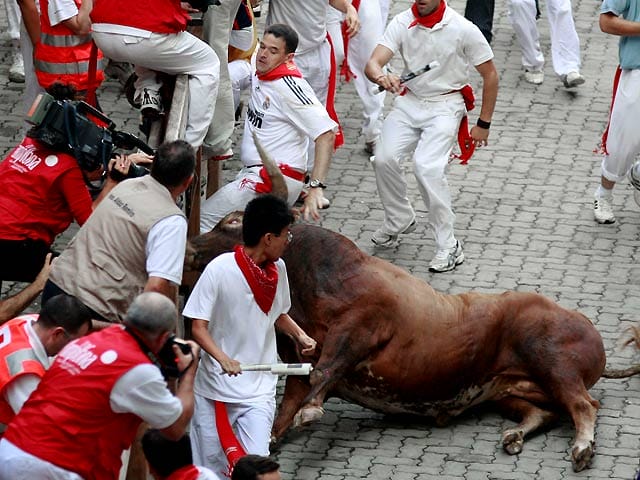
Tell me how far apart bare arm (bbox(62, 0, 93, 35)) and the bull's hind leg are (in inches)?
171

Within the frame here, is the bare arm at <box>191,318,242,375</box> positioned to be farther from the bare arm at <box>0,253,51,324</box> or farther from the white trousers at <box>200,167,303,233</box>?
the white trousers at <box>200,167,303,233</box>

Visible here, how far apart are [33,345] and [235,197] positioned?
388 centimetres

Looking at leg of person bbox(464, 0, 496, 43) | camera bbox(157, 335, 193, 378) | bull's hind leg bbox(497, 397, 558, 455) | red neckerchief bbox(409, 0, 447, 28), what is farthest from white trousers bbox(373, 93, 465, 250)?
camera bbox(157, 335, 193, 378)

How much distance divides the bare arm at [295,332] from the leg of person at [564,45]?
24.4 feet

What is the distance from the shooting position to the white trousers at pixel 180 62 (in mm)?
10398

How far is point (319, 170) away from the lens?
35.4 ft

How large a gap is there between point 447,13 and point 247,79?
6.28 feet

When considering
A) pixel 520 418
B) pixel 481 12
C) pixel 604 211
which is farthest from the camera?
pixel 481 12

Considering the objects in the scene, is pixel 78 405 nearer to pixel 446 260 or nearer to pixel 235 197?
A: pixel 235 197

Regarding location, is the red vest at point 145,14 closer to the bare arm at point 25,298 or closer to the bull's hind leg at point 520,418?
the bare arm at point 25,298

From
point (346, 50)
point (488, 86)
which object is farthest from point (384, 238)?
point (346, 50)

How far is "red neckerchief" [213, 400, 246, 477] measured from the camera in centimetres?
858

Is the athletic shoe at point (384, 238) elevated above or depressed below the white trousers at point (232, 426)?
below

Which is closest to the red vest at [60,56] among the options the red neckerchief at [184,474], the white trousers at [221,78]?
the white trousers at [221,78]
